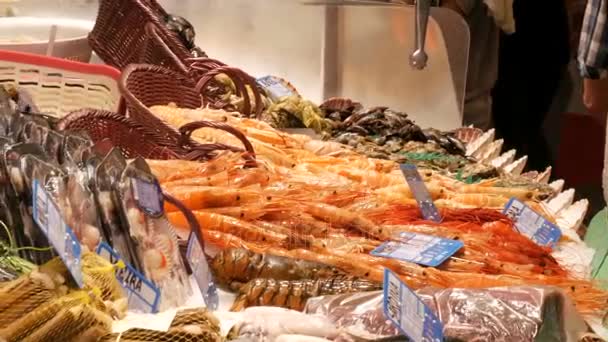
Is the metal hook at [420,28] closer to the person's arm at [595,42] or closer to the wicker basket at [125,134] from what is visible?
the person's arm at [595,42]

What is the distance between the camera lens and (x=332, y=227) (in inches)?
103

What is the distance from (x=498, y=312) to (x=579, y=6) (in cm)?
558

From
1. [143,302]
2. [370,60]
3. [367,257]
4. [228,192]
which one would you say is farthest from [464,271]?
[370,60]

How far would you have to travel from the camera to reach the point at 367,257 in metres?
2.38

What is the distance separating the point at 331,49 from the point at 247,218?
283 centimetres

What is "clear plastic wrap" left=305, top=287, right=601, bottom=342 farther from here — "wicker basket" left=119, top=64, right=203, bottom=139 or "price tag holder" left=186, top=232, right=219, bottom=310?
"wicker basket" left=119, top=64, right=203, bottom=139

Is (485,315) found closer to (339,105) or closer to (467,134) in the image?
(467,134)

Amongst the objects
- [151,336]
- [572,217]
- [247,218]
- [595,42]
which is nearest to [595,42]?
[595,42]

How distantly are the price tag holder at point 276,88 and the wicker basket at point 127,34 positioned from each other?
46 cm

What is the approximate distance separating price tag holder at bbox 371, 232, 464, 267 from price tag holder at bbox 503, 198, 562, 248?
352 mm

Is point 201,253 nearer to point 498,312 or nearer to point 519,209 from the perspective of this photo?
point 498,312

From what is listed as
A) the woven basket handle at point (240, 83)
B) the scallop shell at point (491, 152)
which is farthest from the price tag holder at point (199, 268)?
the scallop shell at point (491, 152)

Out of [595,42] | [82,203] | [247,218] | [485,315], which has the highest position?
[82,203]

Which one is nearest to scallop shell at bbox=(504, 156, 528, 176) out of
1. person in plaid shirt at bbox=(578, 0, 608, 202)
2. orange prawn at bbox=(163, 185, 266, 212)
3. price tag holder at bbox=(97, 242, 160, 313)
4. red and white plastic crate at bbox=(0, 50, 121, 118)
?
person in plaid shirt at bbox=(578, 0, 608, 202)
